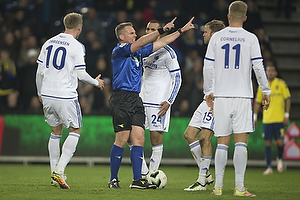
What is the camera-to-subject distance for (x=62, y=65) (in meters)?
7.63

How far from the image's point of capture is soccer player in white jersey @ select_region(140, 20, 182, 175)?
821cm

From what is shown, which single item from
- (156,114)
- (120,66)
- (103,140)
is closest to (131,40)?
(120,66)

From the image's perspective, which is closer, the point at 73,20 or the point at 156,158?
the point at 73,20

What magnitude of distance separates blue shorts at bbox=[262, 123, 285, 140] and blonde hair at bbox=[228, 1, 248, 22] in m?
6.65

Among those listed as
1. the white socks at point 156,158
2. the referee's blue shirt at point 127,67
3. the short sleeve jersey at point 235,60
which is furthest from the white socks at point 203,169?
the short sleeve jersey at point 235,60

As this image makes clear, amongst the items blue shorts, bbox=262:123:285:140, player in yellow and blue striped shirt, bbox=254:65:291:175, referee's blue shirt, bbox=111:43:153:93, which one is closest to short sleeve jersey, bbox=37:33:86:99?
referee's blue shirt, bbox=111:43:153:93

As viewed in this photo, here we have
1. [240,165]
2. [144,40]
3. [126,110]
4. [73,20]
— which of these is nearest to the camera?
[240,165]

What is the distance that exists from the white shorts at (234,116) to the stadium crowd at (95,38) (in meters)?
7.04

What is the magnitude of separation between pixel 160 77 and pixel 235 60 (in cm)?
190

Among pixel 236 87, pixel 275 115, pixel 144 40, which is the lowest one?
pixel 275 115

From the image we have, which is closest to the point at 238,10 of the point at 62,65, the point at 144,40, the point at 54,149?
the point at 144,40

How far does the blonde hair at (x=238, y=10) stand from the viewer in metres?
6.63

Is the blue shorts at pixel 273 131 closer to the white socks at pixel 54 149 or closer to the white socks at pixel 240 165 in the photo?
the white socks at pixel 54 149

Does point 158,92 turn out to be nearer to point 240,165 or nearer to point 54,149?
point 54,149
